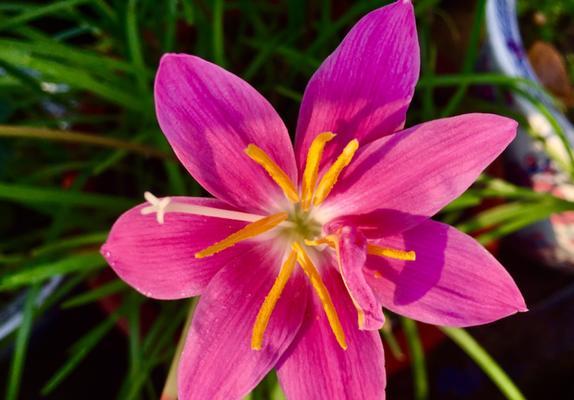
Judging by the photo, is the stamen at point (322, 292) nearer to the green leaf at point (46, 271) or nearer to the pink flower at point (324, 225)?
the pink flower at point (324, 225)

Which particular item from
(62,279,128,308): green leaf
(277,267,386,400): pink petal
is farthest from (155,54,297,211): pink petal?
(62,279,128,308): green leaf

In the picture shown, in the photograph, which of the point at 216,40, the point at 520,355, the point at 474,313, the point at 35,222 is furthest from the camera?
the point at 520,355

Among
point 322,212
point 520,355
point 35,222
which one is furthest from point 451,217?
point 35,222

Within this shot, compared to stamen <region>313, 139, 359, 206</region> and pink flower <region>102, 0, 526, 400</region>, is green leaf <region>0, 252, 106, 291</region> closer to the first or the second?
pink flower <region>102, 0, 526, 400</region>

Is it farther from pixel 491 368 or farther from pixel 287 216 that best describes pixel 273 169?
pixel 491 368

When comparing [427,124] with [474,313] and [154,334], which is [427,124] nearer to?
[474,313]

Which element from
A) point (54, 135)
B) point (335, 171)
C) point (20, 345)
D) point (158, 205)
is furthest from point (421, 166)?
point (20, 345)
